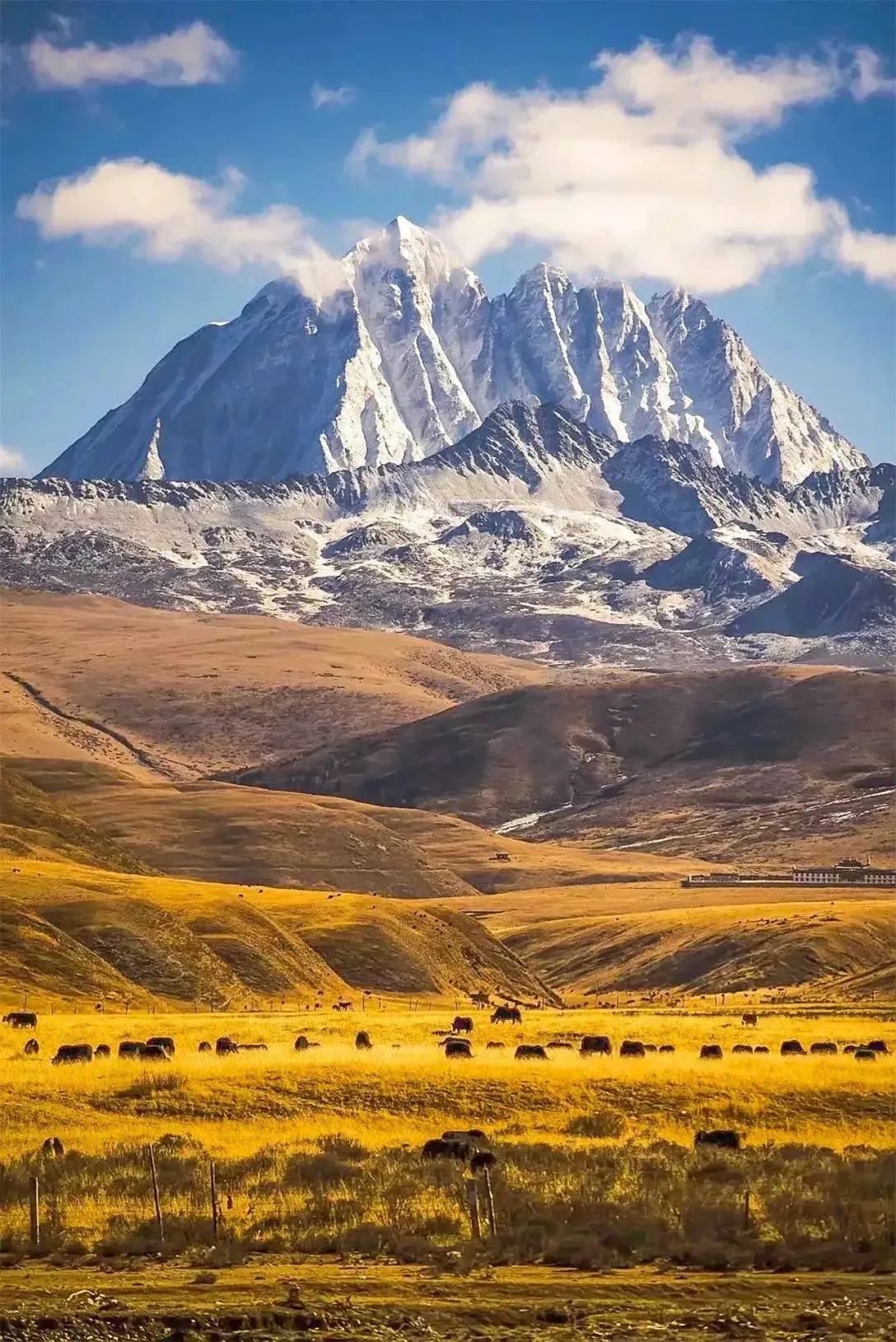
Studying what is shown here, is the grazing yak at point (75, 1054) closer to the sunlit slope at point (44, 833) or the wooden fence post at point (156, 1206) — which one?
the wooden fence post at point (156, 1206)

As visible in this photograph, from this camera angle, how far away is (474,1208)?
115 ft

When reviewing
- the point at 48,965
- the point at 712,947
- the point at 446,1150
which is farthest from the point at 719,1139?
the point at 712,947

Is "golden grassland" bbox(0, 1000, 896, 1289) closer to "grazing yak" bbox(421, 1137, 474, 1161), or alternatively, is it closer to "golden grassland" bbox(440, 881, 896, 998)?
"grazing yak" bbox(421, 1137, 474, 1161)

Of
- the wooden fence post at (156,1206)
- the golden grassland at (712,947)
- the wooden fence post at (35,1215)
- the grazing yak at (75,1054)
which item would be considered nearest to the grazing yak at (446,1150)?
the wooden fence post at (156,1206)

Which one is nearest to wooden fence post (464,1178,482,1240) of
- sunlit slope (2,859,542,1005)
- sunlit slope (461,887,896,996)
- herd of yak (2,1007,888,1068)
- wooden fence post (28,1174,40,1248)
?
wooden fence post (28,1174,40,1248)

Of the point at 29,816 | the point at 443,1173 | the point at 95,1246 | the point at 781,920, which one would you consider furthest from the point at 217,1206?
the point at 781,920

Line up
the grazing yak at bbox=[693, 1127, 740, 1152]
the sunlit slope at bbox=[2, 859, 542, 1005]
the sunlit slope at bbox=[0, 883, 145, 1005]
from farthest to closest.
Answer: the sunlit slope at bbox=[2, 859, 542, 1005], the sunlit slope at bbox=[0, 883, 145, 1005], the grazing yak at bbox=[693, 1127, 740, 1152]

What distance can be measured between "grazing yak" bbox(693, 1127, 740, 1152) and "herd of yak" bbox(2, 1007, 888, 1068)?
1166 cm

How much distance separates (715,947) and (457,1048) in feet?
324

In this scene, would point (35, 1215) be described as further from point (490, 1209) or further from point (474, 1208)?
point (490, 1209)

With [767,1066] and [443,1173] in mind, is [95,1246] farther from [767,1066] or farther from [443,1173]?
[767,1066]

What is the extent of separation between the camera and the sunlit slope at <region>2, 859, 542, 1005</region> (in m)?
95.7

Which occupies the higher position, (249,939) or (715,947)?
(249,939)

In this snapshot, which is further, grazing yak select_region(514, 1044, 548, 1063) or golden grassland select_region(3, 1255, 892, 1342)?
grazing yak select_region(514, 1044, 548, 1063)
